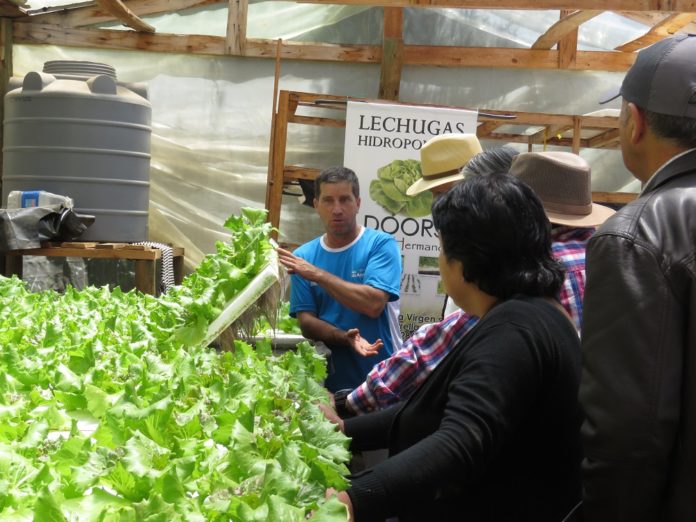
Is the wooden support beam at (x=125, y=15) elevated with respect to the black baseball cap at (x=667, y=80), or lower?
elevated

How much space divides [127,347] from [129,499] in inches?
50.5

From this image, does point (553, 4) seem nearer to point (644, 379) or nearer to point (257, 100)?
point (257, 100)

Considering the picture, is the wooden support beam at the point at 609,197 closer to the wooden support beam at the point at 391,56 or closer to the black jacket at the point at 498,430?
the wooden support beam at the point at 391,56

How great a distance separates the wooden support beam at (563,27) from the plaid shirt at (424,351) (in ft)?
15.6

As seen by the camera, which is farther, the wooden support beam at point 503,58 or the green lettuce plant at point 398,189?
the wooden support beam at point 503,58

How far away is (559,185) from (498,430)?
1.03 m

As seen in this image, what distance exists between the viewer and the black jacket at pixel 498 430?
1.75 m

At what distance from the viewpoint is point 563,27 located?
7336 millimetres

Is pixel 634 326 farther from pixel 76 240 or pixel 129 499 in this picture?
pixel 76 240

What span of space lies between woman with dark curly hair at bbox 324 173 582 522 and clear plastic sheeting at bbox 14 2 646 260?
5.96 m

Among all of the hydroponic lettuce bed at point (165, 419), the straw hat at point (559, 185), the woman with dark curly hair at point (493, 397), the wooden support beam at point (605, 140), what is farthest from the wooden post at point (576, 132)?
the woman with dark curly hair at point (493, 397)

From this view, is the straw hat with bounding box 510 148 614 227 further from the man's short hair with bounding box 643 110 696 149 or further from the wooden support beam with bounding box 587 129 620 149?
the wooden support beam with bounding box 587 129 620 149

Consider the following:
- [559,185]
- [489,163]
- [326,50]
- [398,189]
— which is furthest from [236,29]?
[559,185]

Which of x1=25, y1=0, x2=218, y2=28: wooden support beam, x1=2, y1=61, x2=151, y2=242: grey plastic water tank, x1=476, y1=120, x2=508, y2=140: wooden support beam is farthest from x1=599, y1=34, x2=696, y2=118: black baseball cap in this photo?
x1=25, y1=0, x2=218, y2=28: wooden support beam
